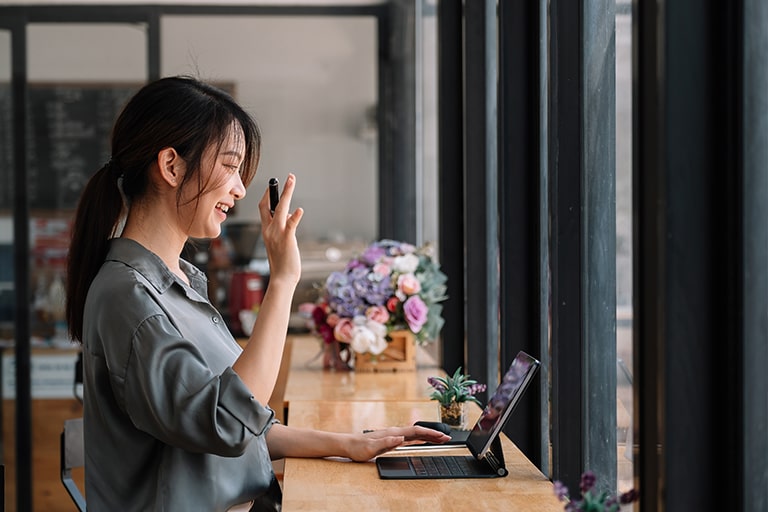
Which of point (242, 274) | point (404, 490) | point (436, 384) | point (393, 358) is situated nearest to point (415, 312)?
point (393, 358)

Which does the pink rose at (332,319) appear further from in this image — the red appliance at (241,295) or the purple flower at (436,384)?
the red appliance at (241,295)

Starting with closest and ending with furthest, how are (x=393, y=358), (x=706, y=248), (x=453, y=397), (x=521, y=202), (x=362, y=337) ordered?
(x=706, y=248) < (x=453, y=397) < (x=521, y=202) < (x=362, y=337) < (x=393, y=358)

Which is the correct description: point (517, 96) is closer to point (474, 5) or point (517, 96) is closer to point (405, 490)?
point (474, 5)

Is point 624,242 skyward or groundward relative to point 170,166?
groundward

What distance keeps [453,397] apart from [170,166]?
0.78 metres

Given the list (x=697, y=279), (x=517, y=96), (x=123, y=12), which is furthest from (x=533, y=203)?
(x=123, y=12)

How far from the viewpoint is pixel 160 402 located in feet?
5.09

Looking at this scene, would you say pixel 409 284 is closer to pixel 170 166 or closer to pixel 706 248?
pixel 170 166

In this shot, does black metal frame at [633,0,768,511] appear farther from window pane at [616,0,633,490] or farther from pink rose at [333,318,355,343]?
pink rose at [333,318,355,343]

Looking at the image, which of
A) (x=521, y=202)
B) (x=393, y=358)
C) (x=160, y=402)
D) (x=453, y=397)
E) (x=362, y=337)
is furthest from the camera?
(x=393, y=358)

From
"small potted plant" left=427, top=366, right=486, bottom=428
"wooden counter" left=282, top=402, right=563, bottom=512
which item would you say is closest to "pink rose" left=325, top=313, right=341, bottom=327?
"small potted plant" left=427, top=366, right=486, bottom=428

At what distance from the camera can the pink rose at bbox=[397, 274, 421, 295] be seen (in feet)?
10.1

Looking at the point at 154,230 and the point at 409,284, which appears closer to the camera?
the point at 154,230

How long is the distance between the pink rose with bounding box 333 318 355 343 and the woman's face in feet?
4.28
